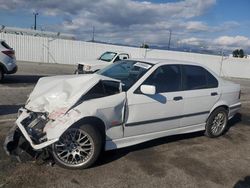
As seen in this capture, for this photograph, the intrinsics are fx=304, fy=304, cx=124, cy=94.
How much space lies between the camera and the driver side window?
213 inches

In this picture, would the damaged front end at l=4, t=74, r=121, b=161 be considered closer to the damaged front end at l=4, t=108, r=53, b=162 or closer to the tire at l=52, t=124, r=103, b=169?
the damaged front end at l=4, t=108, r=53, b=162

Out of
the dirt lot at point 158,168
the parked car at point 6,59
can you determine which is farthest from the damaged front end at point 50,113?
the parked car at point 6,59

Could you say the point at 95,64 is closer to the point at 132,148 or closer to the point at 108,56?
the point at 108,56

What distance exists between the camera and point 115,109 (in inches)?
186

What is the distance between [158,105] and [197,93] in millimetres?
1149

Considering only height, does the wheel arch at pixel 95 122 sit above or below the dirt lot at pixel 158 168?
above

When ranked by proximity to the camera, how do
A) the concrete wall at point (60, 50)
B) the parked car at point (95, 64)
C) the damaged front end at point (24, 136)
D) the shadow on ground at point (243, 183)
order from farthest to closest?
the concrete wall at point (60, 50), the parked car at point (95, 64), the shadow on ground at point (243, 183), the damaged front end at point (24, 136)

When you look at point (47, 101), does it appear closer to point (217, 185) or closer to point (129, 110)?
point (129, 110)

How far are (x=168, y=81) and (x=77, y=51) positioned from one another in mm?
21941

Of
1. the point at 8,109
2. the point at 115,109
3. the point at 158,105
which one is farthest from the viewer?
the point at 8,109

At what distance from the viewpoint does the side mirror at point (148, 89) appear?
485 cm

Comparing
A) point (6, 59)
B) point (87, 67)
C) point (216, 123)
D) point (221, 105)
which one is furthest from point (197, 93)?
point (6, 59)

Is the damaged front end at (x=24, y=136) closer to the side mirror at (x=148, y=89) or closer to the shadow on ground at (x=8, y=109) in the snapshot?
the side mirror at (x=148, y=89)

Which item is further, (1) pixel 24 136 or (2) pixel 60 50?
(2) pixel 60 50
